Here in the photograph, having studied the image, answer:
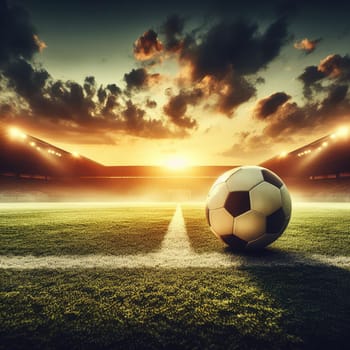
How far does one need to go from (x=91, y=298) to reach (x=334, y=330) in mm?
1325

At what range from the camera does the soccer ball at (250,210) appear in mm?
2342

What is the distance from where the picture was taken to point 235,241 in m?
2.43

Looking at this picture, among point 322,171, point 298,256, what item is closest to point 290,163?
point 322,171

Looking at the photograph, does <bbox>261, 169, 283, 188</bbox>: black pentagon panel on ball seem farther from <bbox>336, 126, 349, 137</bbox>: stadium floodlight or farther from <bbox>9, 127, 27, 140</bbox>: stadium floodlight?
<bbox>9, 127, 27, 140</bbox>: stadium floodlight

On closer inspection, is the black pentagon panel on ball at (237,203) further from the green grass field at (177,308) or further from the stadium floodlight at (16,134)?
the stadium floodlight at (16,134)

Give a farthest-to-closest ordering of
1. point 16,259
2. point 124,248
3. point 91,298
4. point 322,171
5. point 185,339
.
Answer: point 322,171
point 124,248
point 16,259
point 91,298
point 185,339

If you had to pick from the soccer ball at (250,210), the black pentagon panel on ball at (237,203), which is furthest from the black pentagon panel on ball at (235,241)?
the black pentagon panel on ball at (237,203)

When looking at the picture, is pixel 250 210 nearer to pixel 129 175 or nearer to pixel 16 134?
pixel 16 134

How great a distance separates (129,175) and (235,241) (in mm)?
29762

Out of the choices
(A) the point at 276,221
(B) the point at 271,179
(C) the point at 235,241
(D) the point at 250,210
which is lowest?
(C) the point at 235,241

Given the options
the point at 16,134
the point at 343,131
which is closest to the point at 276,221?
the point at 343,131

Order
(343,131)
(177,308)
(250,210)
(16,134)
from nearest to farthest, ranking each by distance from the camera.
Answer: (177,308) < (250,210) < (343,131) < (16,134)

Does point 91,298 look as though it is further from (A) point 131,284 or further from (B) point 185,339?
(B) point 185,339

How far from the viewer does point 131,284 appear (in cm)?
164
